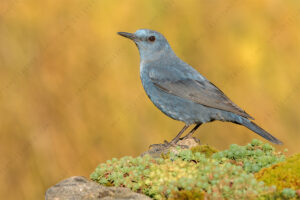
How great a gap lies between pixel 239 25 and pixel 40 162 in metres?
4.56

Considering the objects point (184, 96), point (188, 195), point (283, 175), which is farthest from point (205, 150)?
point (188, 195)

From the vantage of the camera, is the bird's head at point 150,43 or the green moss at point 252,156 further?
the bird's head at point 150,43

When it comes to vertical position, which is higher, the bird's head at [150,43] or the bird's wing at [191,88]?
the bird's head at [150,43]

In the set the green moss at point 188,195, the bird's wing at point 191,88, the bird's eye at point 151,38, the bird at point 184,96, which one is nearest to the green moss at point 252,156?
the bird at point 184,96

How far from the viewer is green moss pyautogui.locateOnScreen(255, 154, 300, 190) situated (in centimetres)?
535

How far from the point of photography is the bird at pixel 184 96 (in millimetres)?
7570

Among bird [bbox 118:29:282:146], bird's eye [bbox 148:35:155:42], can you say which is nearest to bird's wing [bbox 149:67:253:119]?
bird [bbox 118:29:282:146]

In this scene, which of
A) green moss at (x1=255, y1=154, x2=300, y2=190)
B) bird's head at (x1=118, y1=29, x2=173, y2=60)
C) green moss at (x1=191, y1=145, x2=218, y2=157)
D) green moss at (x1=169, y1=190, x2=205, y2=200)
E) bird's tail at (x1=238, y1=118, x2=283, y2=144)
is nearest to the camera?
green moss at (x1=169, y1=190, x2=205, y2=200)

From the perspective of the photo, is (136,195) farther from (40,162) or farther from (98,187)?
(40,162)

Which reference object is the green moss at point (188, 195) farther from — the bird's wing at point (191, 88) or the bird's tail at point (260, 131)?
the bird's wing at point (191, 88)

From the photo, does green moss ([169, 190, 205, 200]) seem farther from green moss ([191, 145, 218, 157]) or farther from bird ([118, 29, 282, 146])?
bird ([118, 29, 282, 146])

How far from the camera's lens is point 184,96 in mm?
7707

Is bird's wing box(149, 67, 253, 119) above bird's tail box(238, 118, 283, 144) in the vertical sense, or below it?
above

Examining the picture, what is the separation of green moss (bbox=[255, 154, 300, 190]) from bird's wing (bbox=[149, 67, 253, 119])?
6.47 ft
